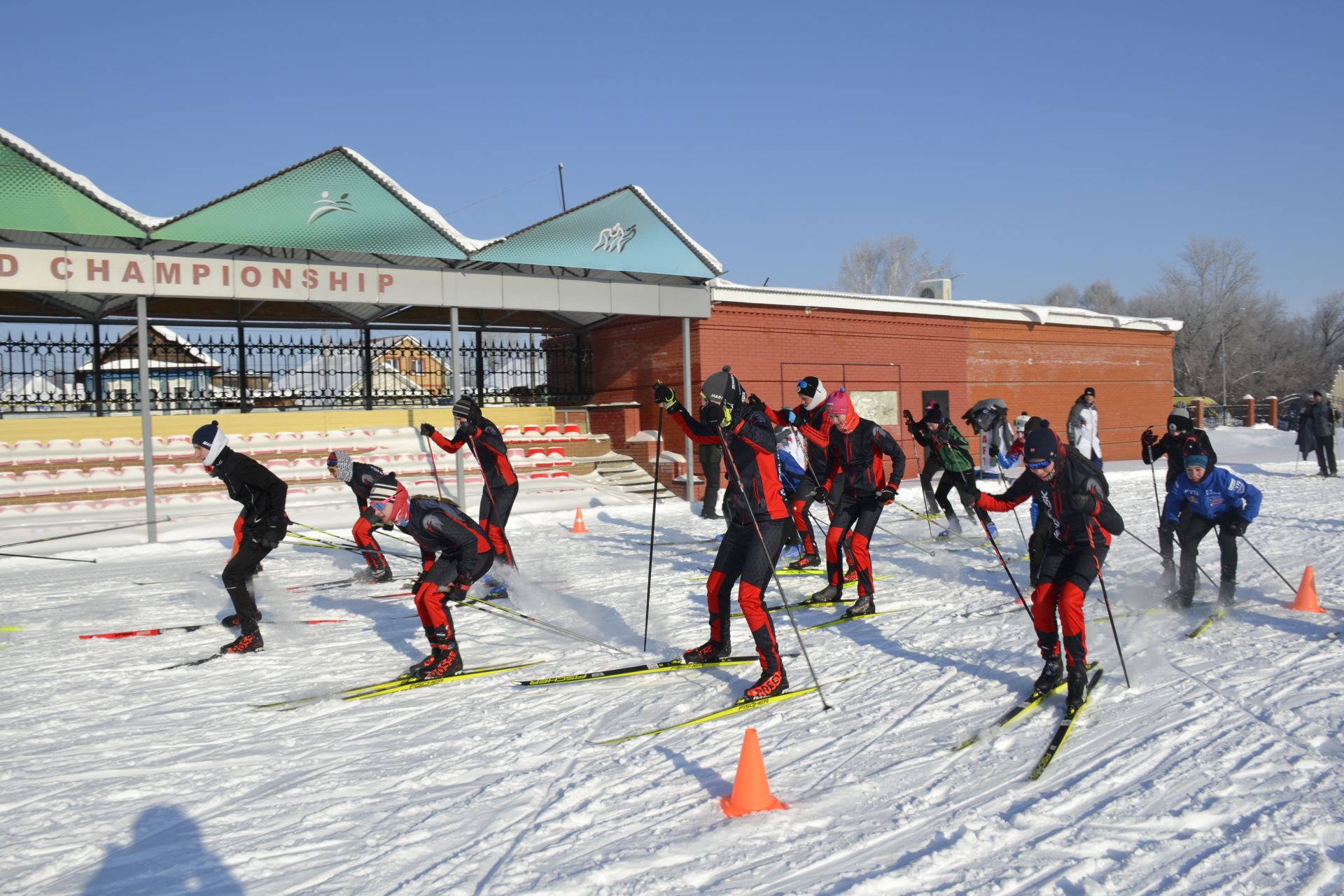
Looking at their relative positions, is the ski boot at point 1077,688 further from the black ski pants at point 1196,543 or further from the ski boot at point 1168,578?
the ski boot at point 1168,578

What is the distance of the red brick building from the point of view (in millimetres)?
20344

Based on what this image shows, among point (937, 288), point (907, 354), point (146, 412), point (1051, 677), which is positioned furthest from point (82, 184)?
point (937, 288)

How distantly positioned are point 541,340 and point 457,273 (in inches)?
304

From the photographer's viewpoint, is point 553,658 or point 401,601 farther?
point 401,601

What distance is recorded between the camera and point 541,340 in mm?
24359

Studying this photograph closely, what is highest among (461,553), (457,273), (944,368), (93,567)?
(457,273)

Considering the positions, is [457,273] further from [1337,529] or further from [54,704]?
[1337,529]

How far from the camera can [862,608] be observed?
8242 mm

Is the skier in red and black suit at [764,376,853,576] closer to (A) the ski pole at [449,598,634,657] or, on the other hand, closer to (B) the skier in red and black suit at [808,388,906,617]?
(B) the skier in red and black suit at [808,388,906,617]

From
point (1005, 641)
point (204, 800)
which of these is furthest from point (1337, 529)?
point (204, 800)

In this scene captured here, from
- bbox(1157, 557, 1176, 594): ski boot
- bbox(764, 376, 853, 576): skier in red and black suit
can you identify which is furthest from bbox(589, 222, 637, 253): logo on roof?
bbox(1157, 557, 1176, 594): ski boot

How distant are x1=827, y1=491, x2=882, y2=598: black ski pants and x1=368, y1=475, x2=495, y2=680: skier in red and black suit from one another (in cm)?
349

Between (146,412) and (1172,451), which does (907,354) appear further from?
(146,412)

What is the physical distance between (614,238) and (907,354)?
370 inches
